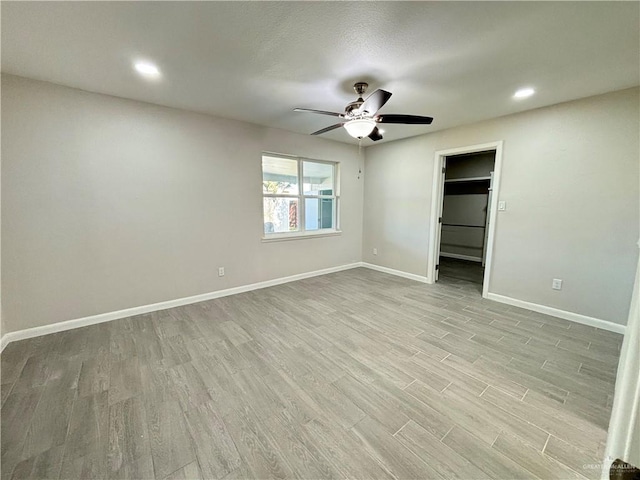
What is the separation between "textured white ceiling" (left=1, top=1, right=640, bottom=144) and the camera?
1571mm

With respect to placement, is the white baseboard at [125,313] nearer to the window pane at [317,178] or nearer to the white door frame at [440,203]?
the window pane at [317,178]

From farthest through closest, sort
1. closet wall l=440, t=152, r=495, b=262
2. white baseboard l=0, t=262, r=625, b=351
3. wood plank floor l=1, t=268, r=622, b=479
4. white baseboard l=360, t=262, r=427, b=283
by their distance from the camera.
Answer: closet wall l=440, t=152, r=495, b=262
white baseboard l=360, t=262, r=427, b=283
white baseboard l=0, t=262, r=625, b=351
wood plank floor l=1, t=268, r=622, b=479

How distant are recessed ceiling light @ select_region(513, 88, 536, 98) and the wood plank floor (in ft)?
8.38

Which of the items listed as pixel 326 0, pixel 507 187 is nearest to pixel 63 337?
pixel 326 0

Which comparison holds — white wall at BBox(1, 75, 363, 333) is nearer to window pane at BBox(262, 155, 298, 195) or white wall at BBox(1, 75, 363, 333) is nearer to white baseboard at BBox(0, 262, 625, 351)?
white baseboard at BBox(0, 262, 625, 351)

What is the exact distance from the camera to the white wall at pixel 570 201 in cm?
264

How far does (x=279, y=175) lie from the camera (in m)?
4.22

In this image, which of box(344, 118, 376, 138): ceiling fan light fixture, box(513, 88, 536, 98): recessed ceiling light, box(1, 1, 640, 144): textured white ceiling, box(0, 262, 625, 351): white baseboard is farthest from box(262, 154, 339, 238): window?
box(513, 88, 536, 98): recessed ceiling light

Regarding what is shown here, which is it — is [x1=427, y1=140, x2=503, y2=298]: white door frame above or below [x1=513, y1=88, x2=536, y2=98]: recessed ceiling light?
below

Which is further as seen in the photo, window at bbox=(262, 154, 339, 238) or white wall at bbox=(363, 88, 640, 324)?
window at bbox=(262, 154, 339, 238)

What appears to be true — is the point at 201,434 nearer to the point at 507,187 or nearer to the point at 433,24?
the point at 433,24

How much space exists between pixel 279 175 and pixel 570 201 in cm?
393

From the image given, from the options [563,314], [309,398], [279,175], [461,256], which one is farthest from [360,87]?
[461,256]

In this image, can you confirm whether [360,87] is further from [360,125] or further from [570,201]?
[570,201]
